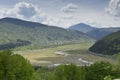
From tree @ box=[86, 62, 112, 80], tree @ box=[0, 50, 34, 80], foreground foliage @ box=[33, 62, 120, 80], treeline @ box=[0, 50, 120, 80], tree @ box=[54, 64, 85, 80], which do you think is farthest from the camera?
tree @ box=[86, 62, 112, 80]

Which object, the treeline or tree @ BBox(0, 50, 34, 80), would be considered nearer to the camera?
tree @ BBox(0, 50, 34, 80)

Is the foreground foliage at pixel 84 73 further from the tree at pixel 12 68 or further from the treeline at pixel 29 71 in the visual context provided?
the tree at pixel 12 68

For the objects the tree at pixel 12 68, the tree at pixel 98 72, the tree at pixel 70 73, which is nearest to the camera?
the tree at pixel 12 68

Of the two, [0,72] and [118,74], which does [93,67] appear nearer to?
[118,74]

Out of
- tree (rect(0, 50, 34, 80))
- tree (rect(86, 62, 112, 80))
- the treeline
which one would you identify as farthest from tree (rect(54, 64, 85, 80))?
tree (rect(0, 50, 34, 80))

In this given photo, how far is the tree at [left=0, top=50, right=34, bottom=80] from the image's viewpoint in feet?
319

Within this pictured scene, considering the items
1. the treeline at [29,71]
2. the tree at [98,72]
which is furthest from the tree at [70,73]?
the tree at [98,72]

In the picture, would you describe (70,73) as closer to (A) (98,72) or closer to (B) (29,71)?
(A) (98,72)

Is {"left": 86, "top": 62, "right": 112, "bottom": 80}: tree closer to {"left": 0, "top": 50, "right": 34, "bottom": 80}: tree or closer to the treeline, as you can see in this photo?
the treeline

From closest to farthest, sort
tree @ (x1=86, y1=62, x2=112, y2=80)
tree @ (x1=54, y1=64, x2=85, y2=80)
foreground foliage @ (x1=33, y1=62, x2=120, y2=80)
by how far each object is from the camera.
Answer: tree @ (x1=54, y1=64, x2=85, y2=80) < foreground foliage @ (x1=33, y1=62, x2=120, y2=80) < tree @ (x1=86, y1=62, x2=112, y2=80)

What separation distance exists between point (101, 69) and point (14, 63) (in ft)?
128

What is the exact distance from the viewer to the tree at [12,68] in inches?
3829

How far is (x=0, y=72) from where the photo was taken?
94.3 metres

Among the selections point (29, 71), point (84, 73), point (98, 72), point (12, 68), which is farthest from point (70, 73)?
point (12, 68)
